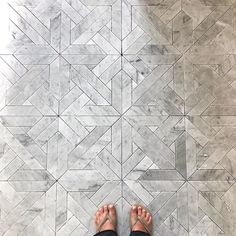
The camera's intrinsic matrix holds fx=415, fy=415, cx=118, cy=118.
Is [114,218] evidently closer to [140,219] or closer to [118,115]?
[140,219]

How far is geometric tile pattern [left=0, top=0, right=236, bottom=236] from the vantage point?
A: 5.09ft

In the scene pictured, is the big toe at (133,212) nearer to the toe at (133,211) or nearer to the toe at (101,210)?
the toe at (133,211)

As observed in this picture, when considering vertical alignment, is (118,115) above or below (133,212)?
above

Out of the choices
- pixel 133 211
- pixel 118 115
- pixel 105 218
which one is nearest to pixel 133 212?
pixel 133 211

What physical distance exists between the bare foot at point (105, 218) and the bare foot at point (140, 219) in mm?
70

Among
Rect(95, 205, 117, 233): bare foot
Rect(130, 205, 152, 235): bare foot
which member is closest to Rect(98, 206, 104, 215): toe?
Rect(95, 205, 117, 233): bare foot

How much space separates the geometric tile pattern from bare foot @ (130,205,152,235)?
0.03m

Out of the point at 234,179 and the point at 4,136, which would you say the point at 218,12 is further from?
the point at 4,136

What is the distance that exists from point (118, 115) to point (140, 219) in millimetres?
401

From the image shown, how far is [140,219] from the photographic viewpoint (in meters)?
1.51

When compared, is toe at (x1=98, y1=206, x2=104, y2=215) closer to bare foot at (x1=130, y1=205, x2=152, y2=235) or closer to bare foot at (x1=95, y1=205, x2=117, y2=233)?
bare foot at (x1=95, y1=205, x2=117, y2=233)

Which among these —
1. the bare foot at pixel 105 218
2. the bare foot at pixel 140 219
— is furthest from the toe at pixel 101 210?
the bare foot at pixel 140 219

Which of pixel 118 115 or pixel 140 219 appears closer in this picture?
pixel 140 219

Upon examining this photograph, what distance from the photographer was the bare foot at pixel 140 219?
1519mm
